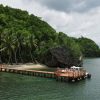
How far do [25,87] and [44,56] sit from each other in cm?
6509

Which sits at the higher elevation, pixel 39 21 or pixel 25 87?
pixel 39 21

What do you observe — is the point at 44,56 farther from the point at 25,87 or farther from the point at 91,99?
the point at 91,99

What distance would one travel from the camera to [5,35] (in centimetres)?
12375

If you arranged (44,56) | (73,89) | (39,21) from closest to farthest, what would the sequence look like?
(73,89), (44,56), (39,21)

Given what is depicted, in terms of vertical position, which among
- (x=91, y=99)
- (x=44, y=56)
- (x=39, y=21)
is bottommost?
(x=91, y=99)

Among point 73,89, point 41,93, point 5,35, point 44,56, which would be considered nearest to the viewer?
point 41,93

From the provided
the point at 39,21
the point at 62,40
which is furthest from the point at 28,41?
the point at 39,21

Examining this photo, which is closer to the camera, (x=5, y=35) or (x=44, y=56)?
(x=5, y=35)

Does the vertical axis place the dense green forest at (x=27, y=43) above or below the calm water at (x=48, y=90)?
above

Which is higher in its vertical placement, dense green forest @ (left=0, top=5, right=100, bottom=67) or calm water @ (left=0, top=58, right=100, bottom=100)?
dense green forest @ (left=0, top=5, right=100, bottom=67)

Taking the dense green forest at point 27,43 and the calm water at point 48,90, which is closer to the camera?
the calm water at point 48,90

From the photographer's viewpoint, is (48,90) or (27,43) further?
(27,43)

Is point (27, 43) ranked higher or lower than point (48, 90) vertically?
higher

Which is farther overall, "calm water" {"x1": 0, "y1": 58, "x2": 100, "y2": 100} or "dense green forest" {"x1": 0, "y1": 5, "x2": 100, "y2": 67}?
"dense green forest" {"x1": 0, "y1": 5, "x2": 100, "y2": 67}
